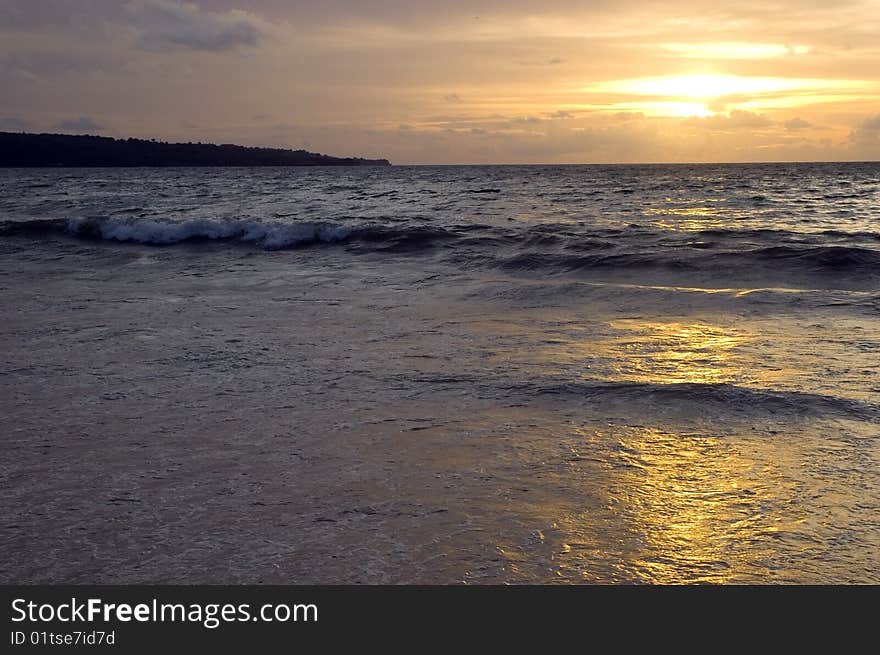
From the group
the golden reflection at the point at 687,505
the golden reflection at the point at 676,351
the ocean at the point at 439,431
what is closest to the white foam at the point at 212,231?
the ocean at the point at 439,431

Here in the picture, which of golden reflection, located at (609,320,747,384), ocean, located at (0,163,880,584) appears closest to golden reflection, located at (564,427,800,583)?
ocean, located at (0,163,880,584)

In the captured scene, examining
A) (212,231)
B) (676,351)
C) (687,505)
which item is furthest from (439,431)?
(212,231)

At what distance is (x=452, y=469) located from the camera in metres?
4.80

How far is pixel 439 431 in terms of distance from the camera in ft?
18.1

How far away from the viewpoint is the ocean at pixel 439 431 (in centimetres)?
372

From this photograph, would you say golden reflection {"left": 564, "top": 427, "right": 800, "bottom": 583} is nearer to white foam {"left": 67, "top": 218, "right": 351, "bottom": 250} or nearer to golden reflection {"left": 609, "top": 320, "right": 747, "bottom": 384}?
golden reflection {"left": 609, "top": 320, "right": 747, "bottom": 384}

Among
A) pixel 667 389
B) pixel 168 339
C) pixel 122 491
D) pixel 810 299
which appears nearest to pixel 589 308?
pixel 810 299

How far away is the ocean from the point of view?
12.2ft

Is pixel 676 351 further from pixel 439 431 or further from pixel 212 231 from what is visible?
pixel 212 231

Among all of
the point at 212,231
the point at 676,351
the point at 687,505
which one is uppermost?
the point at 212,231

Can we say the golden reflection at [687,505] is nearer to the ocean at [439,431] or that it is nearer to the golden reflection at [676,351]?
the ocean at [439,431]

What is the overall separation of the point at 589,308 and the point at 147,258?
39.1 feet

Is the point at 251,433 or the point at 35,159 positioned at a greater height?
the point at 35,159
